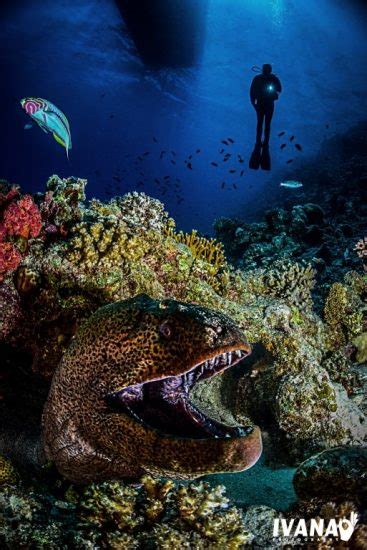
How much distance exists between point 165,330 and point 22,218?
8.44ft

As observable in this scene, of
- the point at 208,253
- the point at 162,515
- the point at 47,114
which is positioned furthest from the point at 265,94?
the point at 162,515

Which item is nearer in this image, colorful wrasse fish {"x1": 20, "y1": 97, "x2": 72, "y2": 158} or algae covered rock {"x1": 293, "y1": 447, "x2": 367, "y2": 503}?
algae covered rock {"x1": 293, "y1": 447, "x2": 367, "y2": 503}

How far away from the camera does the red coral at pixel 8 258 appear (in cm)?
377

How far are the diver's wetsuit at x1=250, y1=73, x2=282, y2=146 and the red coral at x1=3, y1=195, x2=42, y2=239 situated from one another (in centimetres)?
1224

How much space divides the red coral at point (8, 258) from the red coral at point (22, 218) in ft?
0.71

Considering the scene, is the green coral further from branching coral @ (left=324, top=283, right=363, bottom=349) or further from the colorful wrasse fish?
branching coral @ (left=324, top=283, right=363, bottom=349)

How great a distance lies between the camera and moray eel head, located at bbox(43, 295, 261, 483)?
2.15 m

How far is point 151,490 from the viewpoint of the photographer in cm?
258

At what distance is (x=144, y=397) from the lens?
101 inches

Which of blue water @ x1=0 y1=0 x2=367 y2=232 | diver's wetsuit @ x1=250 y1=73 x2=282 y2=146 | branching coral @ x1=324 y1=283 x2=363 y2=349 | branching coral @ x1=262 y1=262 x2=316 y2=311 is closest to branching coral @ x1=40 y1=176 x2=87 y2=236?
branching coral @ x1=262 y1=262 x2=316 y2=311

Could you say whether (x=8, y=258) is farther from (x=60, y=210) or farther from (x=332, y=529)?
(x=332, y=529)

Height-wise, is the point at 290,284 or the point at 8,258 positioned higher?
the point at 290,284

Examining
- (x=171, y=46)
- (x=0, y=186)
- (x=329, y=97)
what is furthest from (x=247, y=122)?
(x=0, y=186)

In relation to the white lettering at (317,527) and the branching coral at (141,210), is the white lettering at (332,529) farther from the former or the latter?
the branching coral at (141,210)
